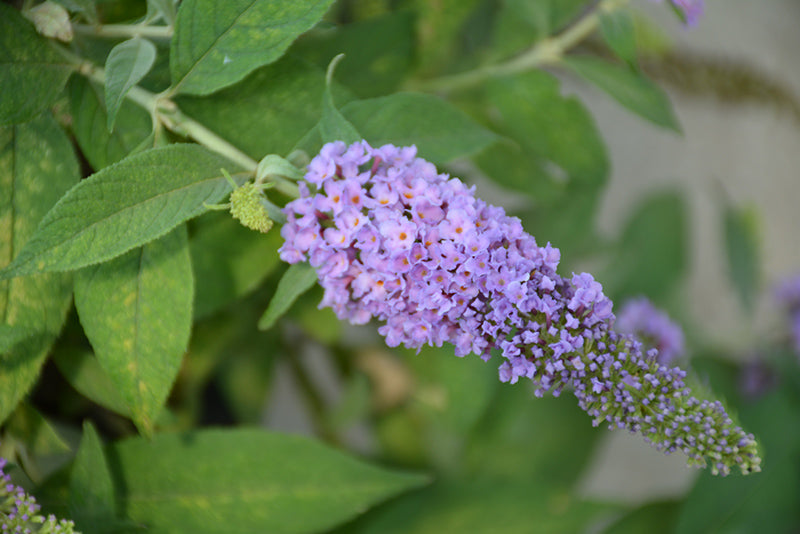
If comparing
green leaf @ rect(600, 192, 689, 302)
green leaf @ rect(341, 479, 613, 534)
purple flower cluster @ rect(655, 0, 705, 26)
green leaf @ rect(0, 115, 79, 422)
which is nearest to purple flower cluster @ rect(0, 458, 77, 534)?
green leaf @ rect(0, 115, 79, 422)

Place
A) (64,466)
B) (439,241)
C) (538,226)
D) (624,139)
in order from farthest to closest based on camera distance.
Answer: (624,139) < (538,226) < (64,466) < (439,241)

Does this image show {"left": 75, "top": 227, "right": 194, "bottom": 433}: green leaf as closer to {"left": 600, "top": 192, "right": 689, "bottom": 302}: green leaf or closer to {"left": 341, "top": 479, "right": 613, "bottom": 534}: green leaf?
{"left": 341, "top": 479, "right": 613, "bottom": 534}: green leaf

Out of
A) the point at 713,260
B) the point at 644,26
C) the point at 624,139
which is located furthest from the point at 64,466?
the point at 713,260

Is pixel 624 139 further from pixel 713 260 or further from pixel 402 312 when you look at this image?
pixel 402 312

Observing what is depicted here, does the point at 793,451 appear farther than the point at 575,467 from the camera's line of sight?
No

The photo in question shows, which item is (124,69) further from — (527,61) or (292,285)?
(527,61)

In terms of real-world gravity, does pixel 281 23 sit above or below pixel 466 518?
above

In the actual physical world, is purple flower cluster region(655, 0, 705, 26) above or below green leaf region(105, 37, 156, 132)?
above
